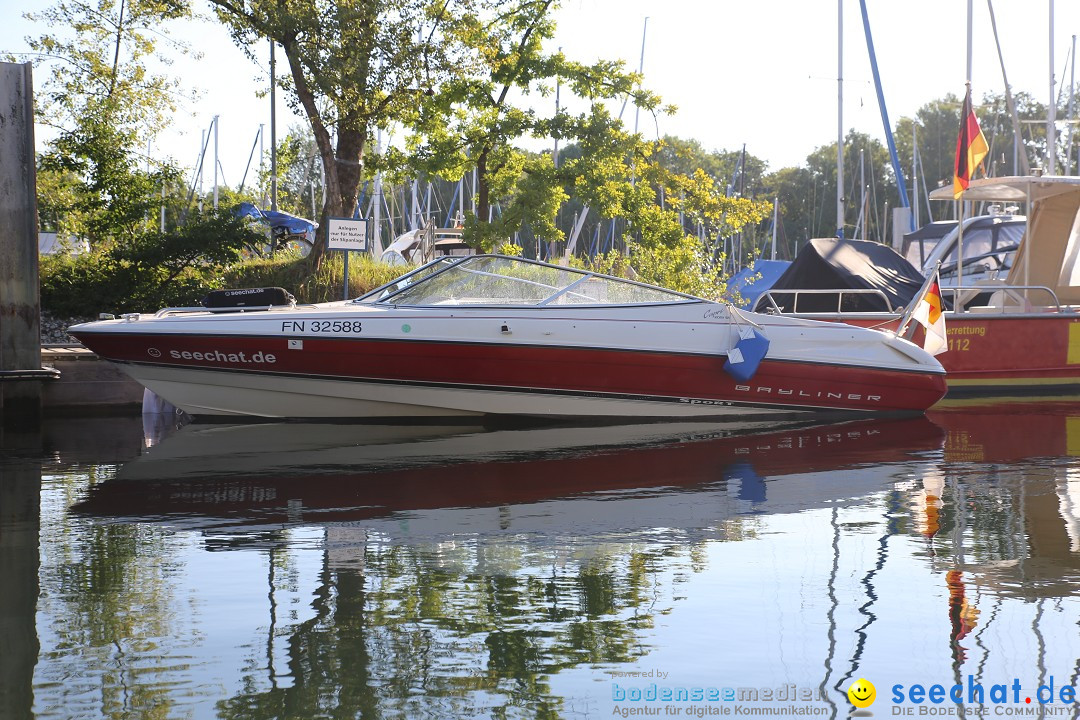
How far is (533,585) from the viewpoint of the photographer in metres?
4.37

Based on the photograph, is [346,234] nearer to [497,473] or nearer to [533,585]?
[497,473]

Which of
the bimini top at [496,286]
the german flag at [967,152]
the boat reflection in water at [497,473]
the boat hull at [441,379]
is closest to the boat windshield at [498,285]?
the bimini top at [496,286]

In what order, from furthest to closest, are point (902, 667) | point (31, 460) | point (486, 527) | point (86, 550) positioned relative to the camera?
point (31, 460), point (486, 527), point (86, 550), point (902, 667)

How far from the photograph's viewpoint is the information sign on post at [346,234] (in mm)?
11484

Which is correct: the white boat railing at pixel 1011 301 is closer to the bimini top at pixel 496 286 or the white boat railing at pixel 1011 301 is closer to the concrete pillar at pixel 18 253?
the bimini top at pixel 496 286

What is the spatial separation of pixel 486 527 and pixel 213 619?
1918mm

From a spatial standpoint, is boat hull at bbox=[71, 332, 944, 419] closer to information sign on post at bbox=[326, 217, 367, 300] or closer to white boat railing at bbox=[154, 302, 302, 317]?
white boat railing at bbox=[154, 302, 302, 317]

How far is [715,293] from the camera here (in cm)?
1631

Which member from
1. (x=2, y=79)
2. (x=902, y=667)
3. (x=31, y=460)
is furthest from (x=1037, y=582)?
(x=2, y=79)

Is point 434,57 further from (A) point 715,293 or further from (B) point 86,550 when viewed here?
(B) point 86,550

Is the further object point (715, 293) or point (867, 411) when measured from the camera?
point (715, 293)

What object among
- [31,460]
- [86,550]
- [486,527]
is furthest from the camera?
[31,460]

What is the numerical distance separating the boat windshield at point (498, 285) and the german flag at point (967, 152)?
5700 millimetres

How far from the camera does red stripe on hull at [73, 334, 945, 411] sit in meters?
9.24
